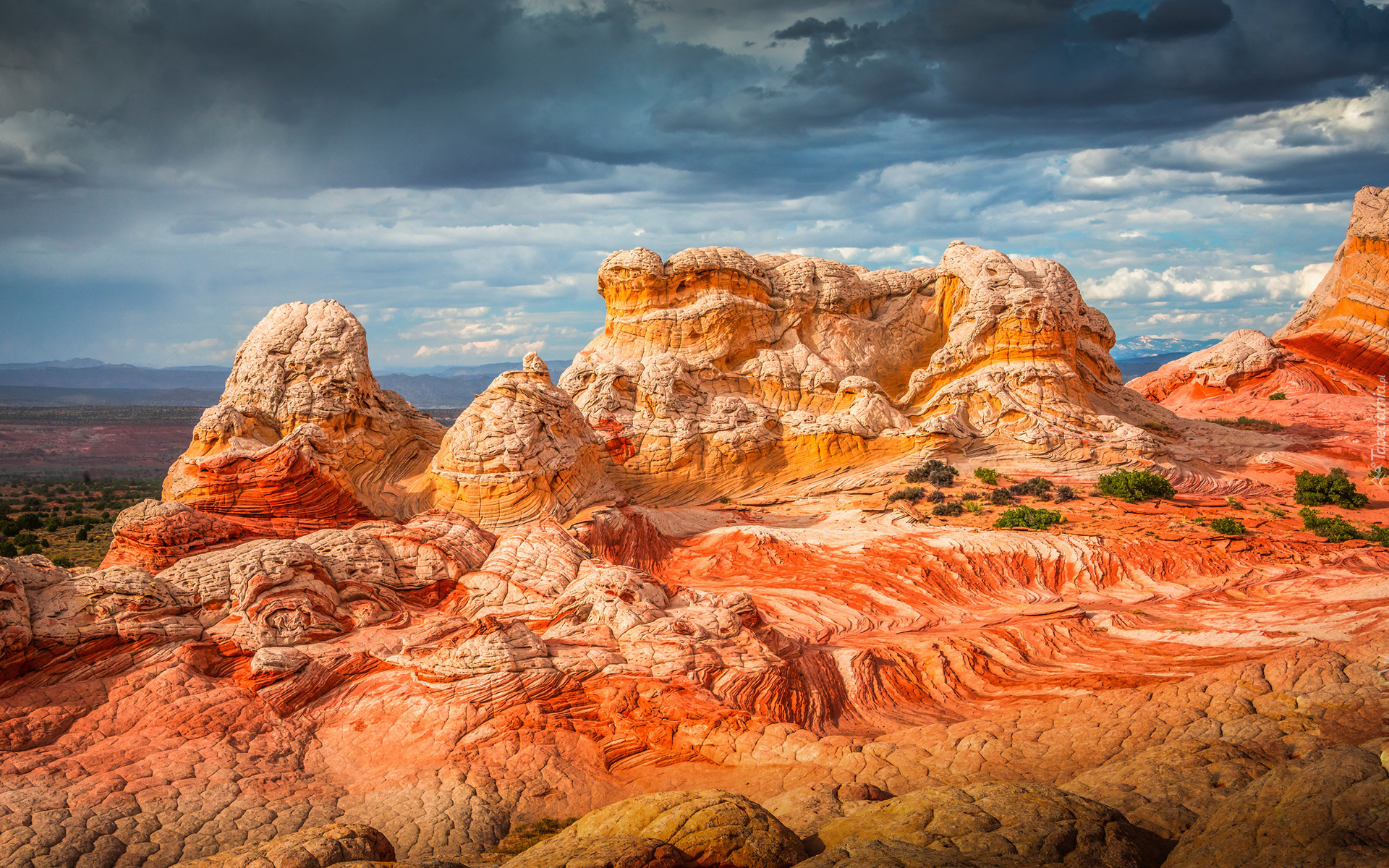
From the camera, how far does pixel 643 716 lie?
32.2 ft

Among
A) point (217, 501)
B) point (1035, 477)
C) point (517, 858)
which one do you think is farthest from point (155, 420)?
point (517, 858)

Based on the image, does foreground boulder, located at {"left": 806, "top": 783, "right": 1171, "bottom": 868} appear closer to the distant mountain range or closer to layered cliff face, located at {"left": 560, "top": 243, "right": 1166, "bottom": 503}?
layered cliff face, located at {"left": 560, "top": 243, "right": 1166, "bottom": 503}

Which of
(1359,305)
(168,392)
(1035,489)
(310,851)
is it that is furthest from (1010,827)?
(168,392)

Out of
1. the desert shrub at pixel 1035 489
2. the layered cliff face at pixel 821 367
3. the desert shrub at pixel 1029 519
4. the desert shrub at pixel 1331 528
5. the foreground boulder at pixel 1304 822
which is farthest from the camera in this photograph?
the layered cliff face at pixel 821 367

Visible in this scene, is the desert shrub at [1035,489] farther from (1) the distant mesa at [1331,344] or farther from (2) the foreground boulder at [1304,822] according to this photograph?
(1) the distant mesa at [1331,344]

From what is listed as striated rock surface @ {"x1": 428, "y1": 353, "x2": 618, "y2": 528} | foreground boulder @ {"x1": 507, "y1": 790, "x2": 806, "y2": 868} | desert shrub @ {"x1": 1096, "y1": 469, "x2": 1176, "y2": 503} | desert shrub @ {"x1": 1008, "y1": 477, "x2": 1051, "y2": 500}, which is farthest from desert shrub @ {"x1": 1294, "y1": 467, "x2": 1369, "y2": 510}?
foreground boulder @ {"x1": 507, "y1": 790, "x2": 806, "y2": 868}

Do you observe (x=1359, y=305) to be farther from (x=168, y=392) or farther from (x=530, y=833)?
(x=168, y=392)

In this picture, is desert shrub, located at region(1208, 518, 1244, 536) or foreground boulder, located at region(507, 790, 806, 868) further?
desert shrub, located at region(1208, 518, 1244, 536)

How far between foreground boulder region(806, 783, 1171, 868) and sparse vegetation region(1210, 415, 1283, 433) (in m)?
28.7

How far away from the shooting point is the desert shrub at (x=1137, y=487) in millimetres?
20016

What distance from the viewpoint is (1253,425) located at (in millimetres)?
30297

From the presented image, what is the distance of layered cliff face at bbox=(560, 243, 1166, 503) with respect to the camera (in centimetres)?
2308

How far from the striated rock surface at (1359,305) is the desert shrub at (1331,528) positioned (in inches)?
944

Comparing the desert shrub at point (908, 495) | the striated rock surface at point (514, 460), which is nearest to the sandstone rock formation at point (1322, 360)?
the desert shrub at point (908, 495)
